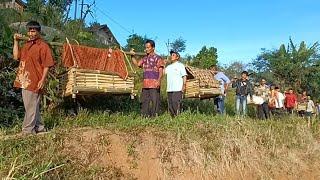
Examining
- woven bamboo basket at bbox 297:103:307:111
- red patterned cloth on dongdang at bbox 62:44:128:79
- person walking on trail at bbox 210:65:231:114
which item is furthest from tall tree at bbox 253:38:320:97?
red patterned cloth on dongdang at bbox 62:44:128:79

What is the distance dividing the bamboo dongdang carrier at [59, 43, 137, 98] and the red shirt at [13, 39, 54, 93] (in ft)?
3.10

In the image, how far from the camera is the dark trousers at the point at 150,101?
27.0 feet

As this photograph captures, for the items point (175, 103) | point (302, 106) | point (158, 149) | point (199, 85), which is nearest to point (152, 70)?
point (175, 103)

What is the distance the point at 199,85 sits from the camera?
9523 mm

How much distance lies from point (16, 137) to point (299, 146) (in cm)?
577

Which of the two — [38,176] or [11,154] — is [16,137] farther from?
[38,176]

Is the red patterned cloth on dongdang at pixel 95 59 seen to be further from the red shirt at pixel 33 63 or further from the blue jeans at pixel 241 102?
the blue jeans at pixel 241 102

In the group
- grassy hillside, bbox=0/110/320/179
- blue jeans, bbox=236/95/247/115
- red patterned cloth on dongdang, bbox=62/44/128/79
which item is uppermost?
red patterned cloth on dongdang, bbox=62/44/128/79

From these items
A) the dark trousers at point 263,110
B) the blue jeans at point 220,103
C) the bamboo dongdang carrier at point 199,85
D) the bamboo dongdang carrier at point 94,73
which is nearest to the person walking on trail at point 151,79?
the bamboo dongdang carrier at point 94,73

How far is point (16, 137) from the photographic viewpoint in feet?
19.3

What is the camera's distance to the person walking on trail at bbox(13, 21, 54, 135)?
6238 millimetres

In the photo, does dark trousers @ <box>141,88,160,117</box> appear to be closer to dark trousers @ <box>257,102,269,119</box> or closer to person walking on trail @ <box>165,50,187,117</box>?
person walking on trail @ <box>165,50,187,117</box>

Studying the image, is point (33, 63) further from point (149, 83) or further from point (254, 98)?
point (254, 98)

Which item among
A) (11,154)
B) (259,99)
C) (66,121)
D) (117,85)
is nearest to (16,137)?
(11,154)
